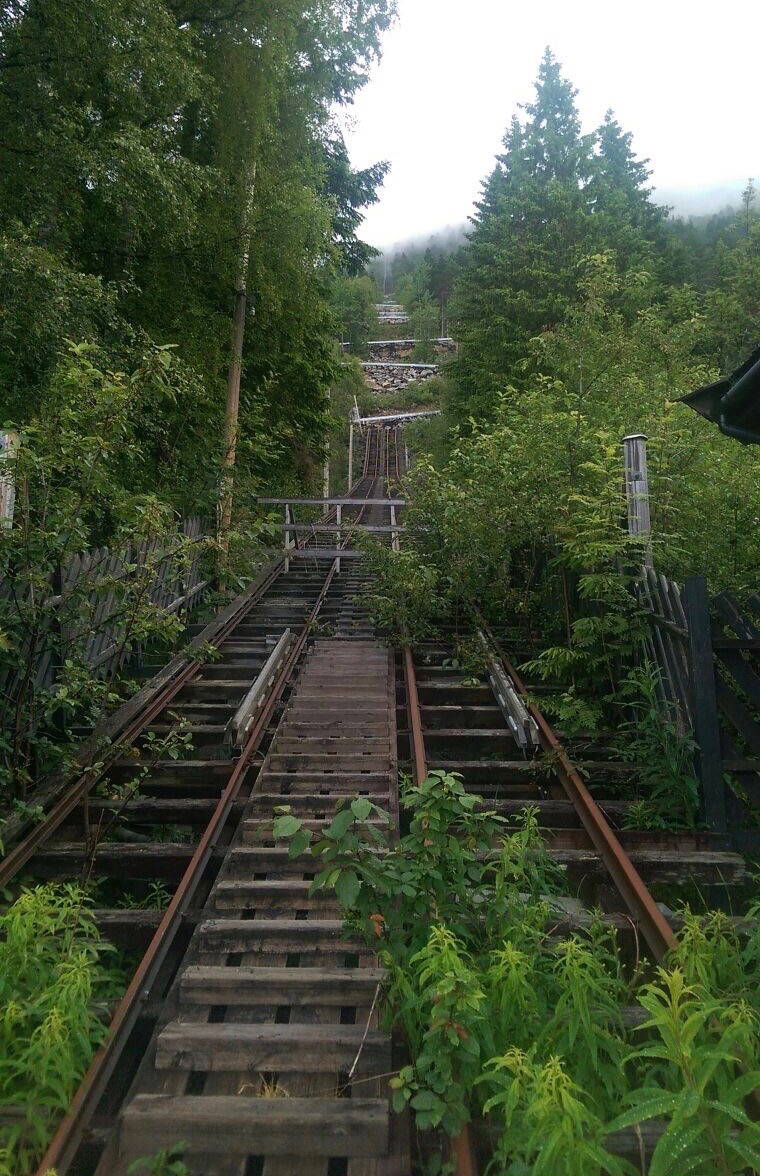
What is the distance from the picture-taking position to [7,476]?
4.61 metres

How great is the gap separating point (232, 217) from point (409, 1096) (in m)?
12.9

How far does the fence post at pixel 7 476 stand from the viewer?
173 inches

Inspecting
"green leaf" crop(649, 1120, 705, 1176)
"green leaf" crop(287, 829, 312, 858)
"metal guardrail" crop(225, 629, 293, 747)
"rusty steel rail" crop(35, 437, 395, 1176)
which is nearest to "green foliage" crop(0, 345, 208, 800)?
"rusty steel rail" crop(35, 437, 395, 1176)

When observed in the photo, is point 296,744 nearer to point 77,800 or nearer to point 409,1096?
point 77,800

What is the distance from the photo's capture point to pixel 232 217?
1193 cm

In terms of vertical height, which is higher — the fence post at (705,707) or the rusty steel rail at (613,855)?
the fence post at (705,707)

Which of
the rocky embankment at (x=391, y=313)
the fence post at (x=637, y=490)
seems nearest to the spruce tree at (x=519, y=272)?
the fence post at (x=637, y=490)

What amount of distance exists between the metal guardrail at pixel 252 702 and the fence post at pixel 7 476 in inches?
86.5

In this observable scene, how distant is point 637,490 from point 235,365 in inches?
389

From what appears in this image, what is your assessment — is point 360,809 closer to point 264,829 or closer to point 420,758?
point 264,829

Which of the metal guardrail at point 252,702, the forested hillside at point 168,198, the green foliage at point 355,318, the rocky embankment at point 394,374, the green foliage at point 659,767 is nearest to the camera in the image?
the green foliage at point 659,767

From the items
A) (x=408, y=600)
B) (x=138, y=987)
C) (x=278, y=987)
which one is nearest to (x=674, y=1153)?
(x=278, y=987)

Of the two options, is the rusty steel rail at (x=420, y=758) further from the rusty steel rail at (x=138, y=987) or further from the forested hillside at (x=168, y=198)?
the forested hillside at (x=168, y=198)

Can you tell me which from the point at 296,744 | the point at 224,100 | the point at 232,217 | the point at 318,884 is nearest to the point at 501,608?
the point at 296,744
